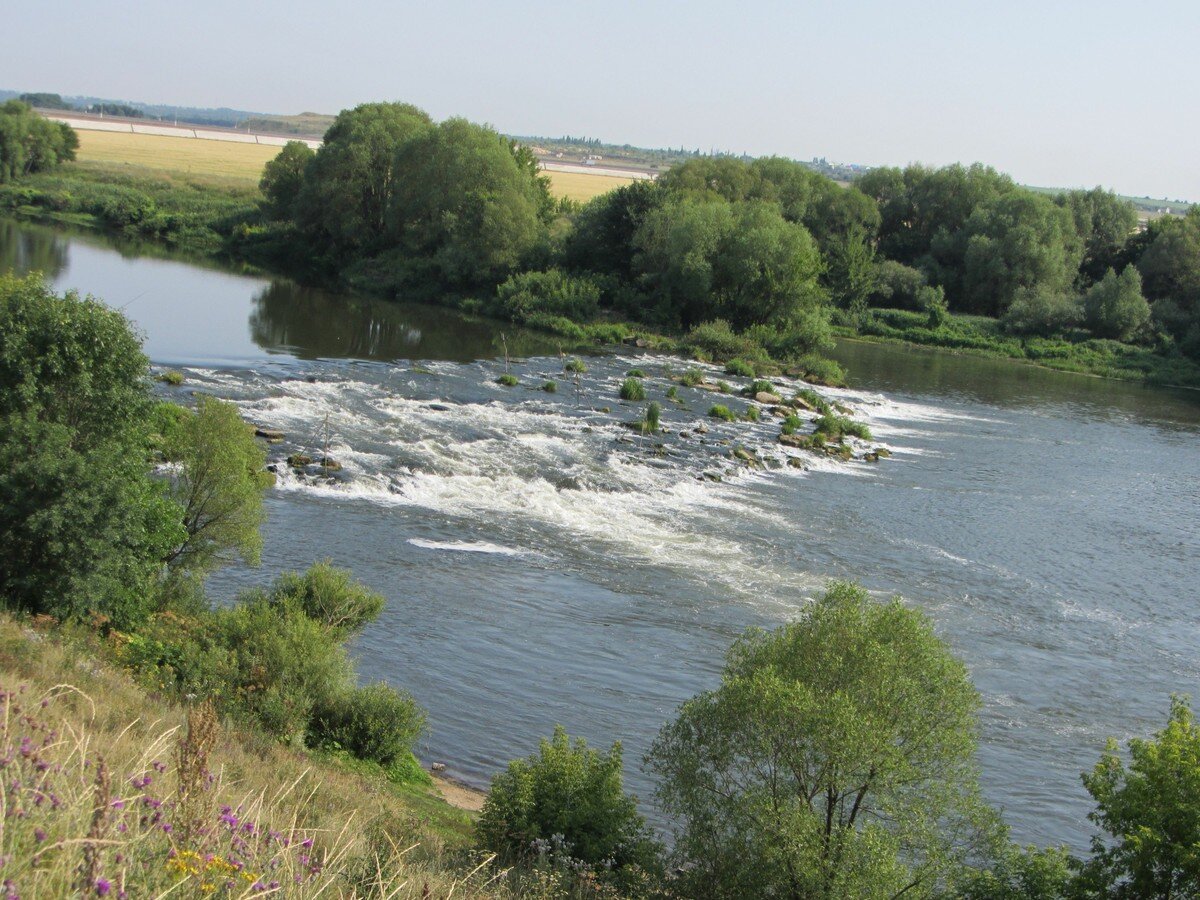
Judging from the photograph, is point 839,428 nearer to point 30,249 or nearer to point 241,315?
point 241,315

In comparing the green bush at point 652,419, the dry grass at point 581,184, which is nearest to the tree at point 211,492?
the green bush at point 652,419

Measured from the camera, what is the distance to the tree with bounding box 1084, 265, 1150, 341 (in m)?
78.4

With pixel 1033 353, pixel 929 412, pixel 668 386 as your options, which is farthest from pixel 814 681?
pixel 1033 353

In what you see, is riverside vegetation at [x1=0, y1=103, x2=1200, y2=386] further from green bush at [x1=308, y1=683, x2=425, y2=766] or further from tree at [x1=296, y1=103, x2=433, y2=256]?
green bush at [x1=308, y1=683, x2=425, y2=766]

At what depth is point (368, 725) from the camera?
1681 centimetres

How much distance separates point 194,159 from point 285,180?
191 feet

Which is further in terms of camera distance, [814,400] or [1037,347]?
[1037,347]

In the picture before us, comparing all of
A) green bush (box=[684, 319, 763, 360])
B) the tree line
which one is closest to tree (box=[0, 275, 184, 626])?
green bush (box=[684, 319, 763, 360])

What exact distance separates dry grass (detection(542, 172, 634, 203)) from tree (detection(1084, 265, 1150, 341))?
59831 millimetres

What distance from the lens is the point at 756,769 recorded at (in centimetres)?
1321

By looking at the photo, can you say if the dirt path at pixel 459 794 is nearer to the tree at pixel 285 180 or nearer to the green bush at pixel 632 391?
the green bush at pixel 632 391

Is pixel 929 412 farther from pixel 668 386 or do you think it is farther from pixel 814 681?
pixel 814 681

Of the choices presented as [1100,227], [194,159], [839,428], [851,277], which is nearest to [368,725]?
[839,428]

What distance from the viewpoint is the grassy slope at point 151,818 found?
17.6 feet
